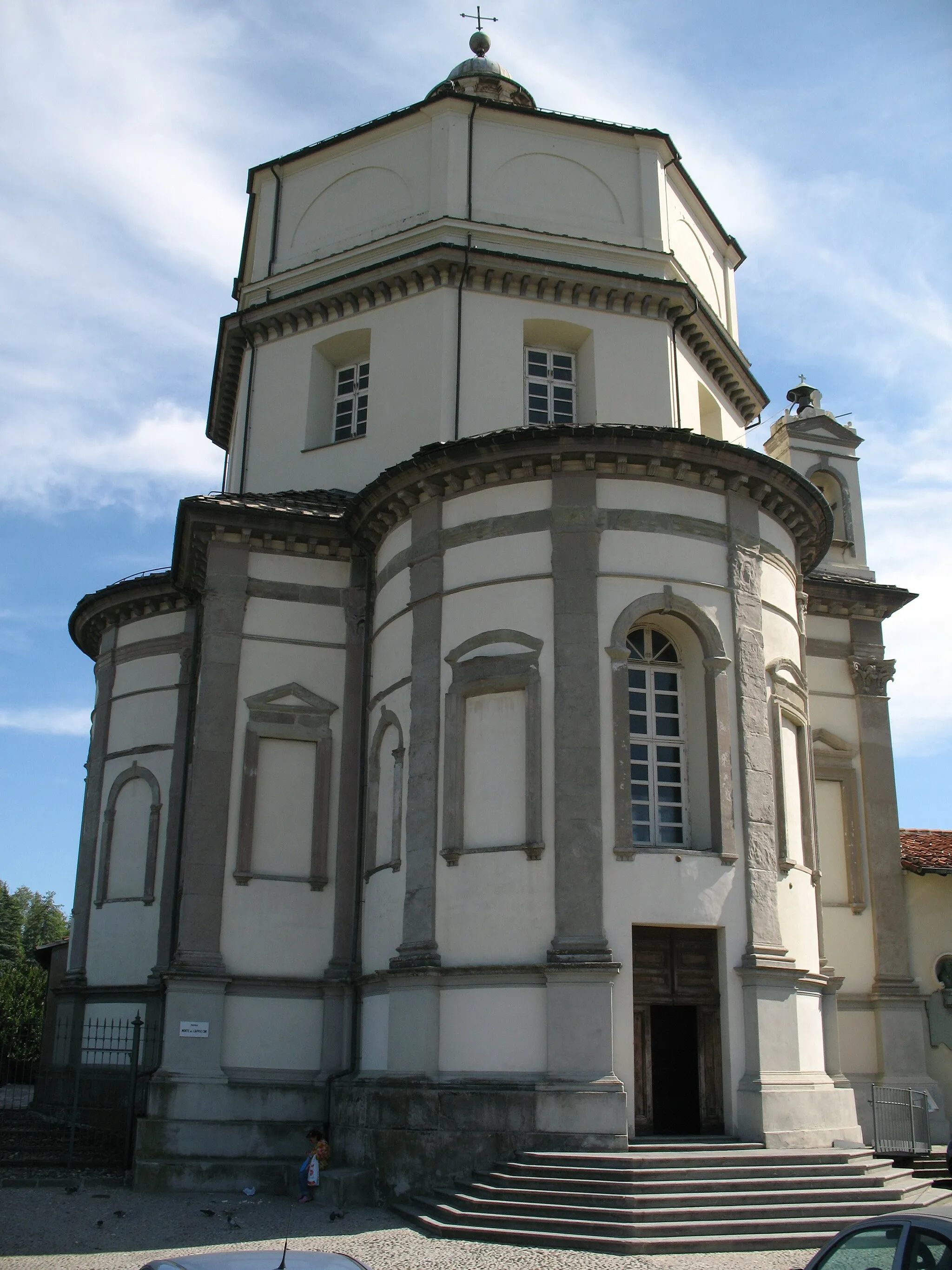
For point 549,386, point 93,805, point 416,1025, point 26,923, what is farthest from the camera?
point 26,923

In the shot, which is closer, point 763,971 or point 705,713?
point 763,971

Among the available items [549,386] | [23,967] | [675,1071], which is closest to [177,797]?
[549,386]

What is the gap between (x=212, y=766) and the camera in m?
18.5

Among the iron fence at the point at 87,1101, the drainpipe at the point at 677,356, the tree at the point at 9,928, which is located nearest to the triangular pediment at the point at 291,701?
the iron fence at the point at 87,1101

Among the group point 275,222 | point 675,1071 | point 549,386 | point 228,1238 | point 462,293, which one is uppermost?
point 275,222

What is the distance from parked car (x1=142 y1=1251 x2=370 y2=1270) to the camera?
19.0 ft

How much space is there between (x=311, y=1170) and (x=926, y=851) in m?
13.3

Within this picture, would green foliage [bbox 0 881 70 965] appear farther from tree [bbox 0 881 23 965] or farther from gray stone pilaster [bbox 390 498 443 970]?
gray stone pilaster [bbox 390 498 443 970]

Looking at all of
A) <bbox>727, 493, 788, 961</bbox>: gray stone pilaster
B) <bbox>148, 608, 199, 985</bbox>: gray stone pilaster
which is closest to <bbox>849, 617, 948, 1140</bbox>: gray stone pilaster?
<bbox>727, 493, 788, 961</bbox>: gray stone pilaster

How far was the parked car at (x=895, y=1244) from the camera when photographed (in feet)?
20.8

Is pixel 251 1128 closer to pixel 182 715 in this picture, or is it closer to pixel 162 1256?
pixel 162 1256

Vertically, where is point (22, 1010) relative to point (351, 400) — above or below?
below

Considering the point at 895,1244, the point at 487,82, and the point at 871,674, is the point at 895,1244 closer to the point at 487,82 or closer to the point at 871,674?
the point at 871,674

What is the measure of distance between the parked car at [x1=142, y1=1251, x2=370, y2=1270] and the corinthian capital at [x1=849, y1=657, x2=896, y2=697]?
18.7 m
